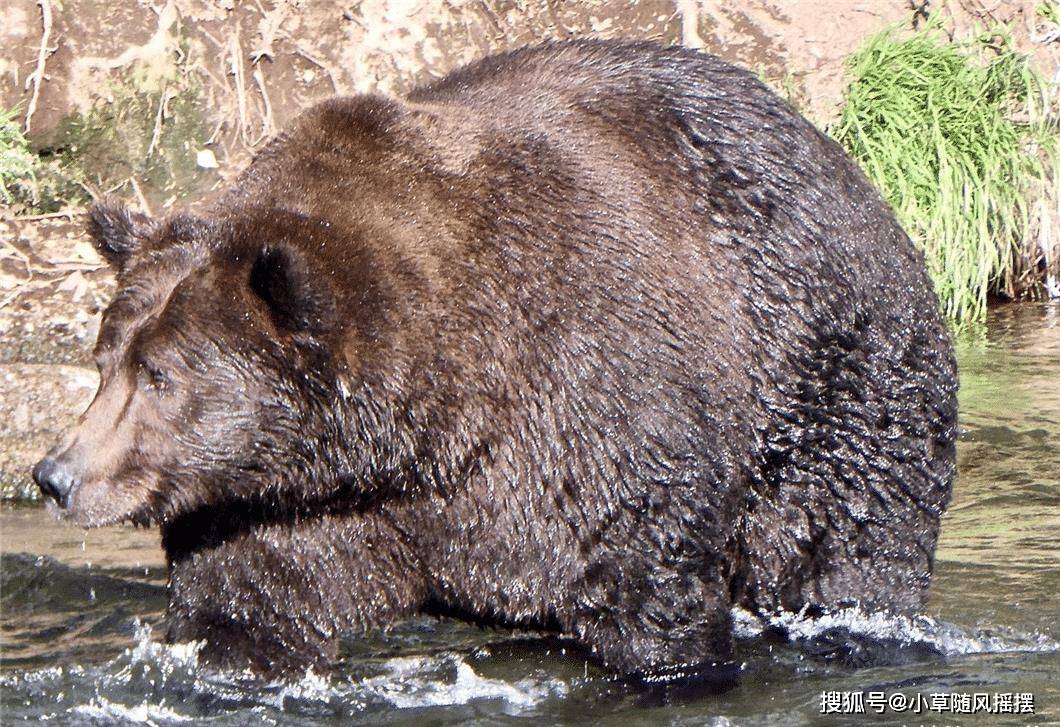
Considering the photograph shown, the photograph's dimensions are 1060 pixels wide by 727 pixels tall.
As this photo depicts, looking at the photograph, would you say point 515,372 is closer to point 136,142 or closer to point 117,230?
point 117,230

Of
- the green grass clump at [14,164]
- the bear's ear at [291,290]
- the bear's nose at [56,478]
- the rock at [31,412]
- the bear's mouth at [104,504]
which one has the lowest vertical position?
the rock at [31,412]

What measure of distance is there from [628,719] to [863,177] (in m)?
2.37

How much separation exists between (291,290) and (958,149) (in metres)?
7.61

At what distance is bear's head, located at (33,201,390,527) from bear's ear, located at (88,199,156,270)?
0.87 feet

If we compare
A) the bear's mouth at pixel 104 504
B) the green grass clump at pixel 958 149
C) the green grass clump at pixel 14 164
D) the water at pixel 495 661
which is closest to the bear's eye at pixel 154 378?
the bear's mouth at pixel 104 504

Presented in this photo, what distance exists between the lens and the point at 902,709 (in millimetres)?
5816

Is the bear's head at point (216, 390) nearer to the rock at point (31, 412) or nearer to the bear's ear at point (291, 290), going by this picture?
the bear's ear at point (291, 290)

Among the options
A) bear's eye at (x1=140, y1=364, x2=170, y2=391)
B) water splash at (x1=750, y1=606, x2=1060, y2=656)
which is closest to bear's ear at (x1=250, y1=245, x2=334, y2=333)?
bear's eye at (x1=140, y1=364, x2=170, y2=391)

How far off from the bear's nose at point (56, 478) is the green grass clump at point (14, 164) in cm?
572

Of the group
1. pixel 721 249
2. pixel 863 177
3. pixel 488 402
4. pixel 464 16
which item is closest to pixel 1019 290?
pixel 464 16

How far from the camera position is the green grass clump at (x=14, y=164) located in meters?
10.5

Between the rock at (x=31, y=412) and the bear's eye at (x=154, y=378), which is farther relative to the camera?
the rock at (x=31, y=412)

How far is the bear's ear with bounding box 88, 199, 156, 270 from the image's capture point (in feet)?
18.0

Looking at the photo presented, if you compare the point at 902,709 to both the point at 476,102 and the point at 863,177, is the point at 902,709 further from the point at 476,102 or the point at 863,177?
the point at 476,102
